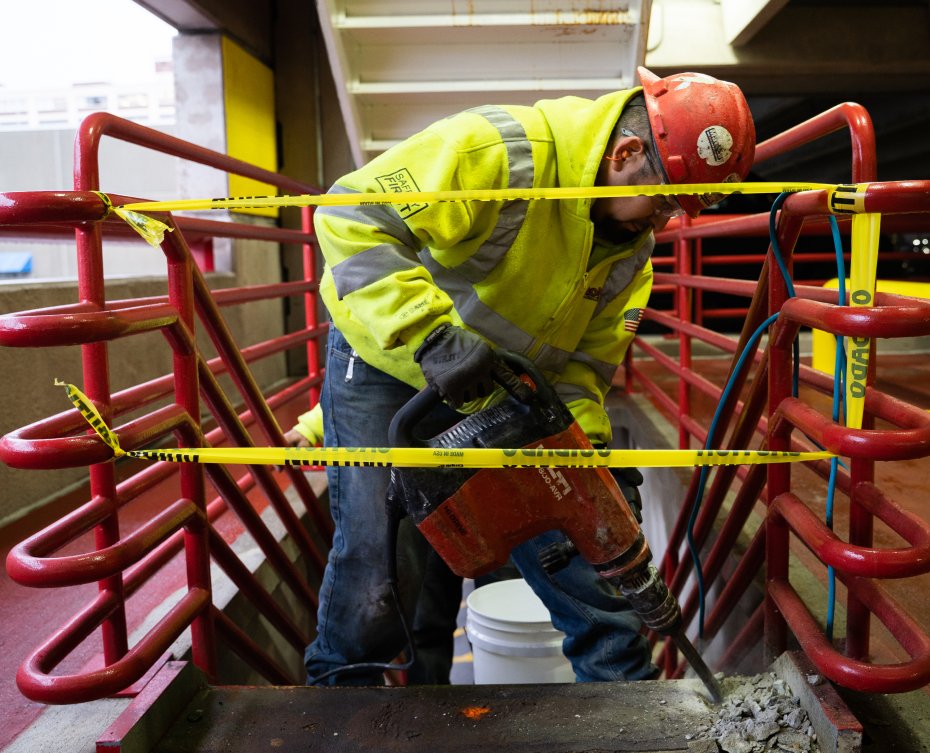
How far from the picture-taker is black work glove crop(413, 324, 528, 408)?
1.57 meters

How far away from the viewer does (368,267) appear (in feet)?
5.62

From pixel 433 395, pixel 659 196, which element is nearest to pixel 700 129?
pixel 659 196

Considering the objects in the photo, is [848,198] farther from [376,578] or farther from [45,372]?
[45,372]

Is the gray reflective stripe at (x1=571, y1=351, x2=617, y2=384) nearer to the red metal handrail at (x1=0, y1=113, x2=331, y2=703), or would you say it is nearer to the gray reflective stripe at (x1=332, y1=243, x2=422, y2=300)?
the gray reflective stripe at (x1=332, y1=243, x2=422, y2=300)

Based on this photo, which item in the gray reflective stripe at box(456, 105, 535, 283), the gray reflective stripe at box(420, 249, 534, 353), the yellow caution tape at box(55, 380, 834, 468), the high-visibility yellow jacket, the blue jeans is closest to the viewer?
the yellow caution tape at box(55, 380, 834, 468)

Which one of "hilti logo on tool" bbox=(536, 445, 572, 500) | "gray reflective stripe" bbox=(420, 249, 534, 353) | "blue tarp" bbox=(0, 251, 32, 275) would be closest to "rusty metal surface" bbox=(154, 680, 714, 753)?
"hilti logo on tool" bbox=(536, 445, 572, 500)

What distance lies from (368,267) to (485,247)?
35 centimetres

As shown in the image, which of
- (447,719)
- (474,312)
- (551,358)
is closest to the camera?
(447,719)

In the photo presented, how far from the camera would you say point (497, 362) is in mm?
1595

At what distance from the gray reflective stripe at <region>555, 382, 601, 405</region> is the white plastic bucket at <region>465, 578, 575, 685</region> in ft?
3.59

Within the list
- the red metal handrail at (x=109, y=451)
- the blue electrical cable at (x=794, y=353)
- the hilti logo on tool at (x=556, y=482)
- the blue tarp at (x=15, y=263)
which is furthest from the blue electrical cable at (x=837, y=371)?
the blue tarp at (x=15, y=263)

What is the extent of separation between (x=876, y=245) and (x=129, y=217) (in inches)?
54.1

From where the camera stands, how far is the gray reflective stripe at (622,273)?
86.7 inches

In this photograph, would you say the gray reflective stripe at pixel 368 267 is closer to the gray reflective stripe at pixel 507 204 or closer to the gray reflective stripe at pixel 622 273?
the gray reflective stripe at pixel 507 204
